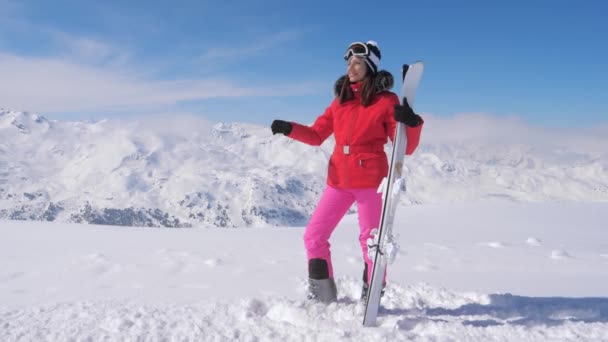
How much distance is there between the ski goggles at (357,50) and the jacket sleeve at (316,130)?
58 cm

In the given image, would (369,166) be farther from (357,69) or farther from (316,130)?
(357,69)

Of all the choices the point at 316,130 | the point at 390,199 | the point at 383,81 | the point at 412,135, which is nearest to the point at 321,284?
the point at 390,199

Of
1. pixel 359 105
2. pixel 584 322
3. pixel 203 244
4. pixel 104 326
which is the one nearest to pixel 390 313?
pixel 584 322

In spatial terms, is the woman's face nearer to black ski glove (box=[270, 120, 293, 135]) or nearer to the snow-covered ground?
black ski glove (box=[270, 120, 293, 135])

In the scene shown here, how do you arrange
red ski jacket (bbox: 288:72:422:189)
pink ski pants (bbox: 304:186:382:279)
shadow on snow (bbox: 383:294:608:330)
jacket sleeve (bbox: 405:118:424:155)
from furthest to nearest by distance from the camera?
pink ski pants (bbox: 304:186:382:279) → red ski jacket (bbox: 288:72:422:189) → shadow on snow (bbox: 383:294:608:330) → jacket sleeve (bbox: 405:118:424:155)

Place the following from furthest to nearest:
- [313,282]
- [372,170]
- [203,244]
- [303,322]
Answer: [203,244] → [313,282] → [372,170] → [303,322]

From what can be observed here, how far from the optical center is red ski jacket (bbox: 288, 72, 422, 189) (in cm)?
399

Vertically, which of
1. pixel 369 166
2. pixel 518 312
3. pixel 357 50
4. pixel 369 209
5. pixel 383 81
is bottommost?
pixel 518 312

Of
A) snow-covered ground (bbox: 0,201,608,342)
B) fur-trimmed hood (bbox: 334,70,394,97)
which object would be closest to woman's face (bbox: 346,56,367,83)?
fur-trimmed hood (bbox: 334,70,394,97)

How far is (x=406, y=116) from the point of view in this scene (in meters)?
3.57

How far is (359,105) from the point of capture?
4133mm

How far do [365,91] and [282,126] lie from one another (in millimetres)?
954

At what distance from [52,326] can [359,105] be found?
11.5 feet

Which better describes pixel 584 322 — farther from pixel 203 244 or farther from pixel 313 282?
pixel 203 244
